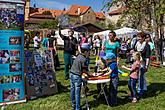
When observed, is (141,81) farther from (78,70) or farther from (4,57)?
(4,57)

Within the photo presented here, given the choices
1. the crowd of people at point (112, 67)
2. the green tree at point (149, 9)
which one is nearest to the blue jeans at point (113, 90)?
the crowd of people at point (112, 67)

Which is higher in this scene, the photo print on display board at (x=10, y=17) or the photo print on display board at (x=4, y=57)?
the photo print on display board at (x=10, y=17)

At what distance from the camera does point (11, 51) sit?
8320mm

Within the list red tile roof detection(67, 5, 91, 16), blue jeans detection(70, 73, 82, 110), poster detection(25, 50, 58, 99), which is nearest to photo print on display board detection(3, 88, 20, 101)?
poster detection(25, 50, 58, 99)

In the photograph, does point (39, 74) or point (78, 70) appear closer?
point (78, 70)

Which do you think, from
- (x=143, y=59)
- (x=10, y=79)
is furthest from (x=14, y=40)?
(x=143, y=59)

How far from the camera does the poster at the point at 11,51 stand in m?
8.10

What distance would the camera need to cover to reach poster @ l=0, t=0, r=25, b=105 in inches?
319

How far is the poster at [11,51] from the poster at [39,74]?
389 millimetres

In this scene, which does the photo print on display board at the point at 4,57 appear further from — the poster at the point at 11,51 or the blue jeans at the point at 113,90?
the blue jeans at the point at 113,90

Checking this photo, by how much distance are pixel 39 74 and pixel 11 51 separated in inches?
49.6

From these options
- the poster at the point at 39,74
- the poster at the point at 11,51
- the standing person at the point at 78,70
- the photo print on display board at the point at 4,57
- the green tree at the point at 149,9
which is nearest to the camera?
the standing person at the point at 78,70

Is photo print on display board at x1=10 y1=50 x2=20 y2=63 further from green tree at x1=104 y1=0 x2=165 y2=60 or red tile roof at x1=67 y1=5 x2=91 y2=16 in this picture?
red tile roof at x1=67 y1=5 x2=91 y2=16

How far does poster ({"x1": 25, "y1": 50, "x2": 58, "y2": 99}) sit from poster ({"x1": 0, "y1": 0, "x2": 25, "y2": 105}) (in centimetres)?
39
